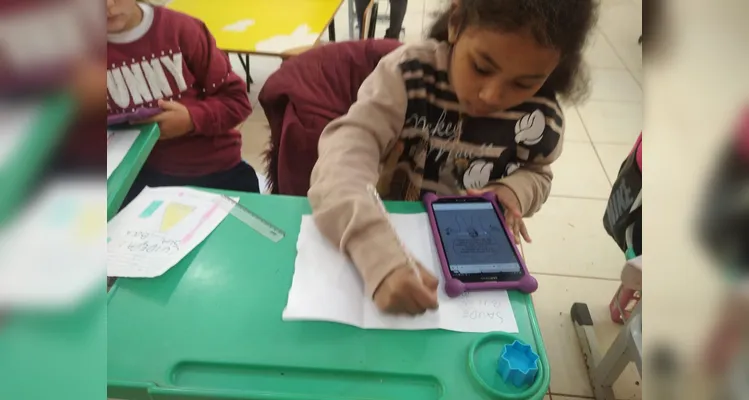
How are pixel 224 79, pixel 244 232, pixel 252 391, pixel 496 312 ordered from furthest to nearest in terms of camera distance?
pixel 224 79 → pixel 244 232 → pixel 496 312 → pixel 252 391

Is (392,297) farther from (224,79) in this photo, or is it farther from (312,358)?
(224,79)

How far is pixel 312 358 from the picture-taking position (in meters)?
0.60

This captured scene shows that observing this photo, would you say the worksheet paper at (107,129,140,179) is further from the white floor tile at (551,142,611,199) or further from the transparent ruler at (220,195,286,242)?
the white floor tile at (551,142,611,199)

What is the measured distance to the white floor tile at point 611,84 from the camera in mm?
2678

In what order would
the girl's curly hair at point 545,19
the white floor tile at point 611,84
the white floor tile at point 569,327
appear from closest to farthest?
the girl's curly hair at point 545,19, the white floor tile at point 569,327, the white floor tile at point 611,84

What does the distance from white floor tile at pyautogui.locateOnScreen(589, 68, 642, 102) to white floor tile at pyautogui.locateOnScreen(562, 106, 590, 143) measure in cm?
18

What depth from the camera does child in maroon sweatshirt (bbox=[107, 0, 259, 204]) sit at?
111 cm

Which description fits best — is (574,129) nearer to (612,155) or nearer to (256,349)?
(612,155)

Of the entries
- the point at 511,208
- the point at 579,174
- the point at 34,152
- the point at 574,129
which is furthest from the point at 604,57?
the point at 34,152

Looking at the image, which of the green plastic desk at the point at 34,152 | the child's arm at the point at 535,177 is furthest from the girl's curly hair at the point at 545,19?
the green plastic desk at the point at 34,152

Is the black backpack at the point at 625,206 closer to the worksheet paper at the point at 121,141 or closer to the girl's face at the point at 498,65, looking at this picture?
the girl's face at the point at 498,65

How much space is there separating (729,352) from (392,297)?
0.54 m

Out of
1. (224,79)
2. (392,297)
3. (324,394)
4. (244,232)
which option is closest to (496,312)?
(392,297)

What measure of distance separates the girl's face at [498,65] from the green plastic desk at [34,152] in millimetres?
747
